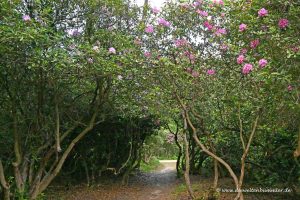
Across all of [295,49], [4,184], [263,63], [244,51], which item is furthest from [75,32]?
[295,49]

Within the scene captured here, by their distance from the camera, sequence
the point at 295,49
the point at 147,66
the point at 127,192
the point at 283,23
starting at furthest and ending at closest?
the point at 127,192, the point at 147,66, the point at 283,23, the point at 295,49

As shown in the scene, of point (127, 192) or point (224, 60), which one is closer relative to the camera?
point (224, 60)

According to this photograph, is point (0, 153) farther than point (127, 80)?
Yes

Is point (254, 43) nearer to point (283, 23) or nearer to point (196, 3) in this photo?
point (283, 23)

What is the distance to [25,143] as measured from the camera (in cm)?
780

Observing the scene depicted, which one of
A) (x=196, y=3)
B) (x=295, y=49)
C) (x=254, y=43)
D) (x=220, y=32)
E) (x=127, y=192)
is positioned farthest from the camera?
(x=127, y=192)

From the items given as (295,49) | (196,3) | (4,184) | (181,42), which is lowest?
(4,184)

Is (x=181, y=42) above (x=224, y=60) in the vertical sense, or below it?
above

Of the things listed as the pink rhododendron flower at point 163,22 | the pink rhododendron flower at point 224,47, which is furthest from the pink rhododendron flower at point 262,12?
the pink rhododendron flower at point 163,22

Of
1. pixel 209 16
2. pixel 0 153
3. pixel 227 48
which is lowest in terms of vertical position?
pixel 0 153

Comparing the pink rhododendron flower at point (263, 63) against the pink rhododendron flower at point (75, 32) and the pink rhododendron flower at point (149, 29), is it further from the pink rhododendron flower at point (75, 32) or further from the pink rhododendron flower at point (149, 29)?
the pink rhododendron flower at point (75, 32)

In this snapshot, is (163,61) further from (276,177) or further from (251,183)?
(251,183)

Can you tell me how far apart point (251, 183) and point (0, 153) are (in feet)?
25.5

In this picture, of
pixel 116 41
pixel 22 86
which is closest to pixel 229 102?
pixel 116 41
